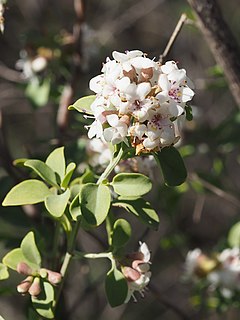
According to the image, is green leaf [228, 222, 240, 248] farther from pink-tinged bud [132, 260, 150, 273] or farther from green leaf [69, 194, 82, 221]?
green leaf [69, 194, 82, 221]

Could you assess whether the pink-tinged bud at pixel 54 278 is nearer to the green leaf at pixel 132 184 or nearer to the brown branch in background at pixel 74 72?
the green leaf at pixel 132 184

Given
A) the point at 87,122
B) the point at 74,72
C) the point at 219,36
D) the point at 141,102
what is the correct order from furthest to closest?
the point at 74,72
the point at 87,122
the point at 219,36
the point at 141,102

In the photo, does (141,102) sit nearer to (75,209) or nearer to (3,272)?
(75,209)

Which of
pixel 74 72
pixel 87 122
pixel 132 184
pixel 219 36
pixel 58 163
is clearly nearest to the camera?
pixel 132 184

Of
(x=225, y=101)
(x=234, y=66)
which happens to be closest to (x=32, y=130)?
(x=225, y=101)

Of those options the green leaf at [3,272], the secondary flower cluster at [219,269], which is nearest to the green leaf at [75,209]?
the green leaf at [3,272]

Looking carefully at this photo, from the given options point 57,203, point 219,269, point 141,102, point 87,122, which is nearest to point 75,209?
point 57,203

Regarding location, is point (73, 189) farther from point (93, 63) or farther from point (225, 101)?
point (225, 101)
